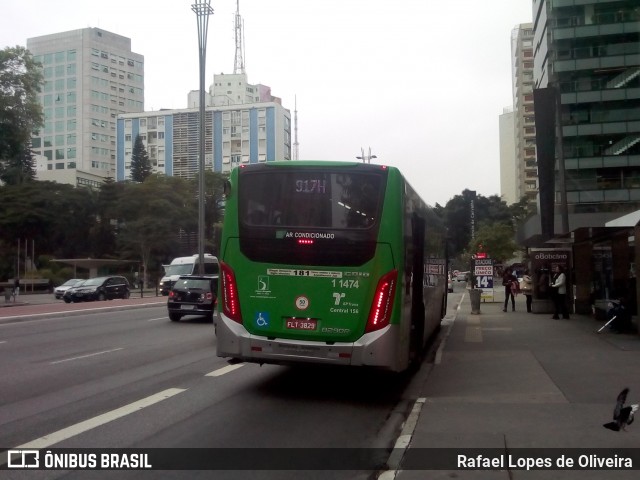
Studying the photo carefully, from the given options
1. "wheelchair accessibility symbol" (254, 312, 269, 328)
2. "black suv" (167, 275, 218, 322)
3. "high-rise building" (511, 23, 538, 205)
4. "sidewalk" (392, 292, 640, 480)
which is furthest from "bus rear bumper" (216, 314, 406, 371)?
"high-rise building" (511, 23, 538, 205)

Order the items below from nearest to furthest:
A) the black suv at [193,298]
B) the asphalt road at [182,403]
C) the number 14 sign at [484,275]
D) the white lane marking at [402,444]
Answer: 1. the white lane marking at [402,444]
2. the asphalt road at [182,403]
3. the black suv at [193,298]
4. the number 14 sign at [484,275]

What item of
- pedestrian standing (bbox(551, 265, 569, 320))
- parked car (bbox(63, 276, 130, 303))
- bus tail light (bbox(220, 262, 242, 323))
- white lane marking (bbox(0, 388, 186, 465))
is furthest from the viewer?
parked car (bbox(63, 276, 130, 303))

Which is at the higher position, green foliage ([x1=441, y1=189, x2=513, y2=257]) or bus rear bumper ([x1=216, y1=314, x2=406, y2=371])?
green foliage ([x1=441, y1=189, x2=513, y2=257])

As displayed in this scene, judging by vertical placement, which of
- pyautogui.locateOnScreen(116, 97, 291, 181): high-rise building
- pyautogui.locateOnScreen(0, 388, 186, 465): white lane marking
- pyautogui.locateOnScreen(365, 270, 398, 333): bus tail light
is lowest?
pyautogui.locateOnScreen(0, 388, 186, 465): white lane marking

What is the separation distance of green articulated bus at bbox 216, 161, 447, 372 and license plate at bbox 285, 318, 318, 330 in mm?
13

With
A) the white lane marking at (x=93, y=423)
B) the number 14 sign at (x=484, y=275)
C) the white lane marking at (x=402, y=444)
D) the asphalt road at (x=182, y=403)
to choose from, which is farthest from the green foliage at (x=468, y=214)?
the white lane marking at (x=402, y=444)

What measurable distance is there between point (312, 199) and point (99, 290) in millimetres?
34177

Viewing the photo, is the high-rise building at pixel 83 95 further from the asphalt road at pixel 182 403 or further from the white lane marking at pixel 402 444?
the white lane marking at pixel 402 444

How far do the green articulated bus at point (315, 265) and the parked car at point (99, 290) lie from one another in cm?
3310

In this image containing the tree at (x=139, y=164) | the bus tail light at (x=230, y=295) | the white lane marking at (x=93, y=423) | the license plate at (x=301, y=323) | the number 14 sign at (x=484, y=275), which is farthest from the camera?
the tree at (x=139, y=164)

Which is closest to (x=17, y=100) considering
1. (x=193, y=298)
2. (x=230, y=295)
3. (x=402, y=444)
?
(x=193, y=298)

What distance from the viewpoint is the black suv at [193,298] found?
2152 centimetres

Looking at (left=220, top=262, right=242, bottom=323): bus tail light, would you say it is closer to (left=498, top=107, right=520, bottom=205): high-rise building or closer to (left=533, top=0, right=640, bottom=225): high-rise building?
(left=533, top=0, right=640, bottom=225): high-rise building

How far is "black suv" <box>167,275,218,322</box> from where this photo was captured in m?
21.5
